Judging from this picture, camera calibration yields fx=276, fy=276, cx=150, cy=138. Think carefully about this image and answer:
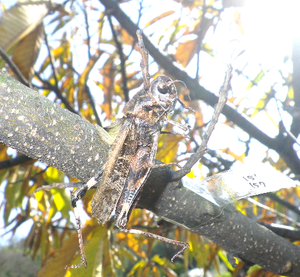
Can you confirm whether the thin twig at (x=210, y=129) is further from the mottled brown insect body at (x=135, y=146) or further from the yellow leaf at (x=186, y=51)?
the yellow leaf at (x=186, y=51)

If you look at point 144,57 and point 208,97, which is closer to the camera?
point 144,57

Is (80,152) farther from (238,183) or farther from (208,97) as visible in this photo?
(208,97)

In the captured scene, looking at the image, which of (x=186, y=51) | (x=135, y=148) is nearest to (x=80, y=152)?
(x=135, y=148)

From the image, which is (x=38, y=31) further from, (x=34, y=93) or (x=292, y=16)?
(x=292, y=16)

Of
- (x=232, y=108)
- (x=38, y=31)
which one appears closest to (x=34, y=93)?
(x=38, y=31)

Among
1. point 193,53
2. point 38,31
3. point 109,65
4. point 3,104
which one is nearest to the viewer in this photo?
point 3,104

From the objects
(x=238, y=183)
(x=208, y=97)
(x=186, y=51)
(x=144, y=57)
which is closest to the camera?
(x=144, y=57)

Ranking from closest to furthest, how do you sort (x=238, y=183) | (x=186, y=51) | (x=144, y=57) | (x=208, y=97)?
(x=144, y=57)
(x=238, y=183)
(x=208, y=97)
(x=186, y=51)

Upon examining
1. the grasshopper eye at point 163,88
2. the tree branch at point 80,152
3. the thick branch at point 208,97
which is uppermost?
the grasshopper eye at point 163,88

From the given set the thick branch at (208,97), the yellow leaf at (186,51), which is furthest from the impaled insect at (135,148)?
the yellow leaf at (186,51)
